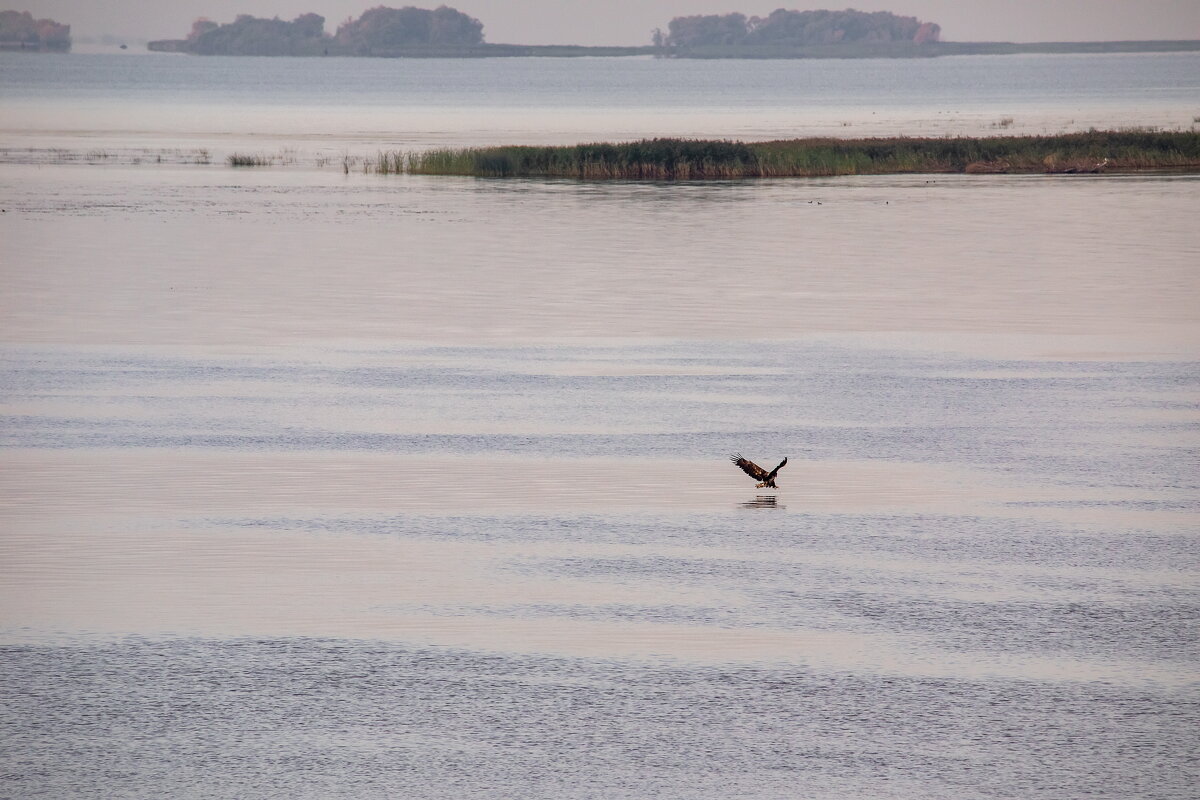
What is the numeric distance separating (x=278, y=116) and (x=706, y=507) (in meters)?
157

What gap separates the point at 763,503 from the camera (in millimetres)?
14430

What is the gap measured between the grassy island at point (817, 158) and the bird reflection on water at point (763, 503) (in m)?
57.6

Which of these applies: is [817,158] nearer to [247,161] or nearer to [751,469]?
[247,161]

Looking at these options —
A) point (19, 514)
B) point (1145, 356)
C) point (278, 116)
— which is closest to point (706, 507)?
point (19, 514)

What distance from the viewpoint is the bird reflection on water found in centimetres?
1427

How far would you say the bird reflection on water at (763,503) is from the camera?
46.8ft

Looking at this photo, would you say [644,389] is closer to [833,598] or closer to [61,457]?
[61,457]

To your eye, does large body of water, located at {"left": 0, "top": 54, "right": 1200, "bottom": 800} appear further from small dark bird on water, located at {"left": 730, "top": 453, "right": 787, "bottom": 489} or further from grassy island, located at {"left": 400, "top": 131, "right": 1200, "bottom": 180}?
grassy island, located at {"left": 400, "top": 131, "right": 1200, "bottom": 180}

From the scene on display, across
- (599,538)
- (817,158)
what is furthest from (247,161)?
(599,538)

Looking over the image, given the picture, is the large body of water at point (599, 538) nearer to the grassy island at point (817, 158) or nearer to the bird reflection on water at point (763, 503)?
the bird reflection on water at point (763, 503)

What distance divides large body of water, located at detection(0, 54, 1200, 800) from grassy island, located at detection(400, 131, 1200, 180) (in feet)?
128

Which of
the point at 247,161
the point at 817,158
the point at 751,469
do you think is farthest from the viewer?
the point at 247,161

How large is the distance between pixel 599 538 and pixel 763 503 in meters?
1.88

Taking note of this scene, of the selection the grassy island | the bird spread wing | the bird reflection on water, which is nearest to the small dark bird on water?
the bird spread wing
